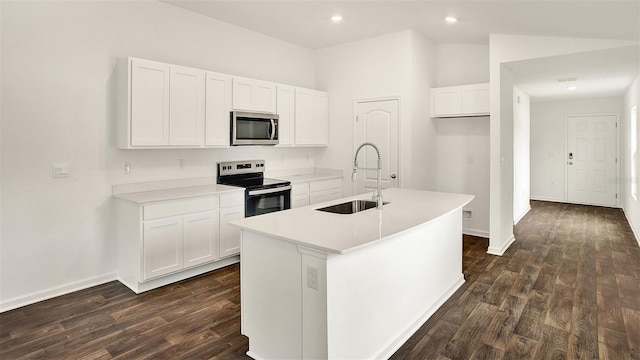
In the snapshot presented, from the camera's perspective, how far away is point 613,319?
9.23 feet

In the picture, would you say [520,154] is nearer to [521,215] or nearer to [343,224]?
[521,215]

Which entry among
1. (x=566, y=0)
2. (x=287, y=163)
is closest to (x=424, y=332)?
(x=566, y=0)

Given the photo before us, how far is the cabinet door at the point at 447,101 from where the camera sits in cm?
512

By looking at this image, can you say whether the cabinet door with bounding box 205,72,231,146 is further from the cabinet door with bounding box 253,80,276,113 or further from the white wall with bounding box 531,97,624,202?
the white wall with bounding box 531,97,624,202

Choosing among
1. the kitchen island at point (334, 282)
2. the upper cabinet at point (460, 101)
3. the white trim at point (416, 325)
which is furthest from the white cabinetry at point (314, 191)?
the white trim at point (416, 325)

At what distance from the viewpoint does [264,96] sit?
458 centimetres

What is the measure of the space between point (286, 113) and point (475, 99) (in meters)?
2.58

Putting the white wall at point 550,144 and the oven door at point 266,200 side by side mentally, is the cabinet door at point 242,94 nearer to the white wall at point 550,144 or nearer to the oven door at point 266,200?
the oven door at point 266,200

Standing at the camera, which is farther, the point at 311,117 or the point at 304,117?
the point at 311,117

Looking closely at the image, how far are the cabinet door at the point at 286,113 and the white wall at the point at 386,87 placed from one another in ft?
2.74

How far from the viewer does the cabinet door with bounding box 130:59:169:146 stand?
338 centimetres

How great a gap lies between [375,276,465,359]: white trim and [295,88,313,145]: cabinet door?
2853mm

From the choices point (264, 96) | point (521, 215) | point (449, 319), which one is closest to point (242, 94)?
point (264, 96)

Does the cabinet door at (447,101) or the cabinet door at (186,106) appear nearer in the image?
the cabinet door at (186,106)
